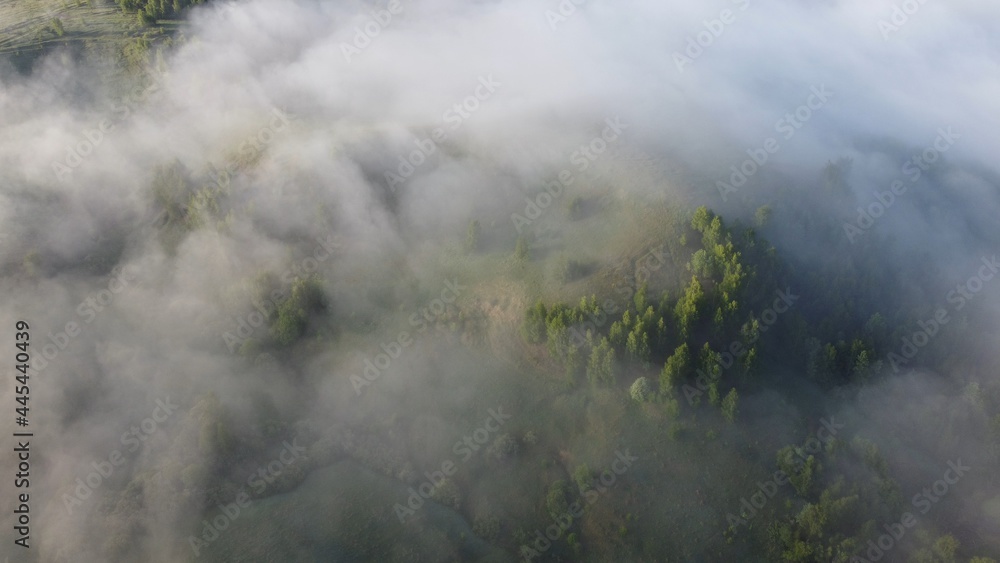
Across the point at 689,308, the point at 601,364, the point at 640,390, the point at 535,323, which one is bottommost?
the point at 535,323

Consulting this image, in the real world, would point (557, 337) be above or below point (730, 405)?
below

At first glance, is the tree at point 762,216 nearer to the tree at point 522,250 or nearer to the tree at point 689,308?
the tree at point 689,308

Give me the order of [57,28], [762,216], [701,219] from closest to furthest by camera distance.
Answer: [701,219]
[762,216]
[57,28]

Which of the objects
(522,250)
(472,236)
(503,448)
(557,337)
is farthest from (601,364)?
(472,236)

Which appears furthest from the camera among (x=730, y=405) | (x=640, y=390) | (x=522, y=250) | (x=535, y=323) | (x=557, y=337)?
(x=522, y=250)

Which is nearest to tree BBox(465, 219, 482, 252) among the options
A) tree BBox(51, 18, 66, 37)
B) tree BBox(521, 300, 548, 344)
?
tree BBox(521, 300, 548, 344)

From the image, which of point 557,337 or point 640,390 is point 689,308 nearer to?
point 640,390

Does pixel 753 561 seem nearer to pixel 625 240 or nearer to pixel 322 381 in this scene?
pixel 625 240

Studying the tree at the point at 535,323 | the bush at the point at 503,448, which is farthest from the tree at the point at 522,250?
the bush at the point at 503,448

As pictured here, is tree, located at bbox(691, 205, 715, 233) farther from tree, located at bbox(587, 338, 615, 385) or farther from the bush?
the bush
